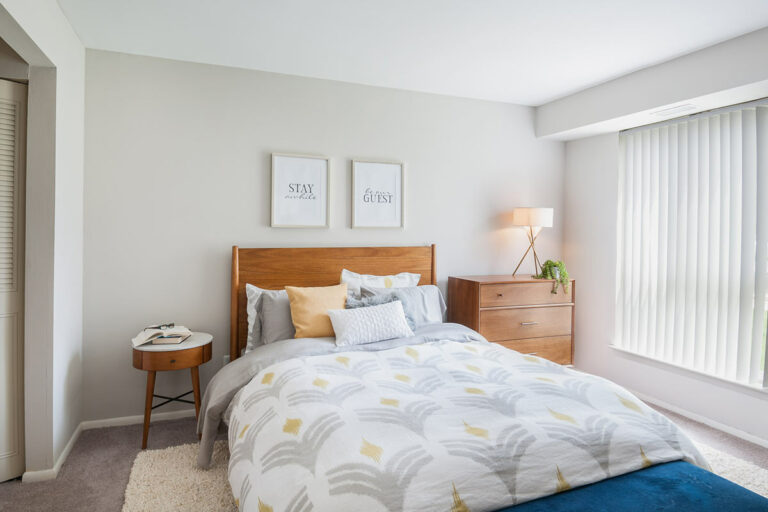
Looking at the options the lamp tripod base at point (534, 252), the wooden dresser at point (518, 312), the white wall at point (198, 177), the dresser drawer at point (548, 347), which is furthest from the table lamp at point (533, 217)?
the dresser drawer at point (548, 347)

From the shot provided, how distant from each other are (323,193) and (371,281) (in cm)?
76

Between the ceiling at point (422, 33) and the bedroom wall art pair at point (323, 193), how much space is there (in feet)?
2.17

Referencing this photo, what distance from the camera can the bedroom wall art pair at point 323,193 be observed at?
344cm

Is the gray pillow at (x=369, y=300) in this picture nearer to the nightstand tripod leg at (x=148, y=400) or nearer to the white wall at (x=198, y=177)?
the white wall at (x=198, y=177)

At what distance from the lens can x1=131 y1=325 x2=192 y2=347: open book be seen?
111 inches

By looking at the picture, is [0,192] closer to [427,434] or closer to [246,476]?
[246,476]

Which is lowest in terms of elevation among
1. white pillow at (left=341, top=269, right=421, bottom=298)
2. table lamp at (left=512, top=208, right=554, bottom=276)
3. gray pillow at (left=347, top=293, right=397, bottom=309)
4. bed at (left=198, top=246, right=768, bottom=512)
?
bed at (left=198, top=246, right=768, bottom=512)

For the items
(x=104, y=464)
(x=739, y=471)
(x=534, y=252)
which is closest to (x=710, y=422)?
(x=739, y=471)

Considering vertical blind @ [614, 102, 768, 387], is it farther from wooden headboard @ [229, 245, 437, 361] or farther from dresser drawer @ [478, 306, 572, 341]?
wooden headboard @ [229, 245, 437, 361]

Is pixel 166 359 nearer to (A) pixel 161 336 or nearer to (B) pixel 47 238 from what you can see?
(A) pixel 161 336

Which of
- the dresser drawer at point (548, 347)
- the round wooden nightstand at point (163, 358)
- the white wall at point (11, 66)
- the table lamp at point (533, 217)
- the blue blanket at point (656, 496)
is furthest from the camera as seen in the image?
the table lamp at point (533, 217)

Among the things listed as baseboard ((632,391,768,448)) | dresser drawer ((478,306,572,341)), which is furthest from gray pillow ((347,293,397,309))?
baseboard ((632,391,768,448))

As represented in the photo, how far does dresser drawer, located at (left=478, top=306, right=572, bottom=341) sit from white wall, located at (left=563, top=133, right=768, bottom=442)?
0.42 meters

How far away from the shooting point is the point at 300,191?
3.49m
